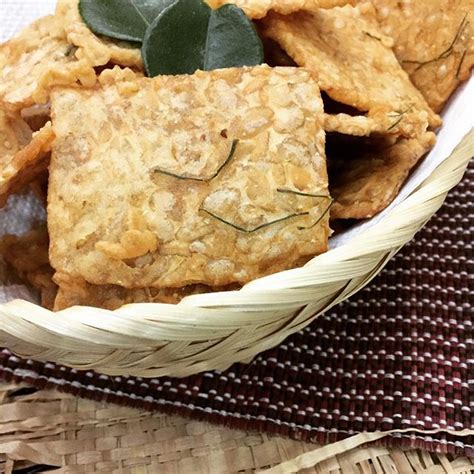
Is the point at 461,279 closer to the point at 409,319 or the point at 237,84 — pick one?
the point at 409,319

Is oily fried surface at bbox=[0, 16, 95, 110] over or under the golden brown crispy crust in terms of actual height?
over

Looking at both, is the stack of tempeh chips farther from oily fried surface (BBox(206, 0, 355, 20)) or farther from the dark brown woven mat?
the dark brown woven mat

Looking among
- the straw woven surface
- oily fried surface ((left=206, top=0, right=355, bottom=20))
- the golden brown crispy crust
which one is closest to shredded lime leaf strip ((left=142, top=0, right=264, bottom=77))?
oily fried surface ((left=206, top=0, right=355, bottom=20))

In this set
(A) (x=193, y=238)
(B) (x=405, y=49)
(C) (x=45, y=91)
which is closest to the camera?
(A) (x=193, y=238)

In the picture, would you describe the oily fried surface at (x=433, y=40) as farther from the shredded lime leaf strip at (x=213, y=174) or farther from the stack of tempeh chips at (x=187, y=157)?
the shredded lime leaf strip at (x=213, y=174)

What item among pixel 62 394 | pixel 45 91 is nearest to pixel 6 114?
pixel 45 91

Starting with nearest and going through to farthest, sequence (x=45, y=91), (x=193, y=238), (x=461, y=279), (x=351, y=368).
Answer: (x=193, y=238) < (x=45, y=91) < (x=351, y=368) < (x=461, y=279)
